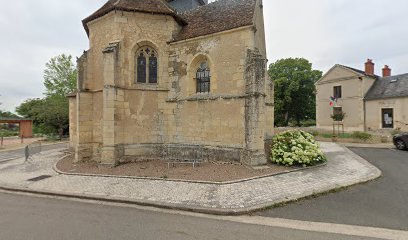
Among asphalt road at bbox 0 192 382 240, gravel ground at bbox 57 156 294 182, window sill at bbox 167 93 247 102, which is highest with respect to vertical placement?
window sill at bbox 167 93 247 102

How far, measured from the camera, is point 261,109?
8445mm

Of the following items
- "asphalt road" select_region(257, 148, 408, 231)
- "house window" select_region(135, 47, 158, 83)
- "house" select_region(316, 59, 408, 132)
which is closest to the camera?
"asphalt road" select_region(257, 148, 408, 231)

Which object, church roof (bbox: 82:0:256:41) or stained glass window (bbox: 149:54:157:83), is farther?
stained glass window (bbox: 149:54:157:83)

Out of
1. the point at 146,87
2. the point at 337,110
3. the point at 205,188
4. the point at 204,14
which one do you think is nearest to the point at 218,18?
the point at 204,14

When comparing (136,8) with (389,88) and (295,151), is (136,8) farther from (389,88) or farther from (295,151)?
(389,88)

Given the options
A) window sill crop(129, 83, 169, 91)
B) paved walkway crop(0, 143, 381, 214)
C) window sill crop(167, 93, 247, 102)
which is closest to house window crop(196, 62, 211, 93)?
window sill crop(167, 93, 247, 102)

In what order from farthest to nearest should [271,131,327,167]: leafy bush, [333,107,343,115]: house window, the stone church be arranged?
[333,107,343,115]: house window → the stone church → [271,131,327,167]: leafy bush

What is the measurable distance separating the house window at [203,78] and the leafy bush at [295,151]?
4.06m

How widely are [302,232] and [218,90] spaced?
6.68 meters

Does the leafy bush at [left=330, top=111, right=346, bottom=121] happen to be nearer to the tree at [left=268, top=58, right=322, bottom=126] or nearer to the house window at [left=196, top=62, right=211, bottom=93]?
the tree at [left=268, top=58, right=322, bottom=126]

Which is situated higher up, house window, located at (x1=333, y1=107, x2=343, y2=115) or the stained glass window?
the stained glass window

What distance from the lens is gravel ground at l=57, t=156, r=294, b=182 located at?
721 centimetres

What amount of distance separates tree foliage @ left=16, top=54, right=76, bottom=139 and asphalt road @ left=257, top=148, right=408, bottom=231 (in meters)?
25.9

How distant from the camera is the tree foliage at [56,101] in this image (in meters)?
23.3
